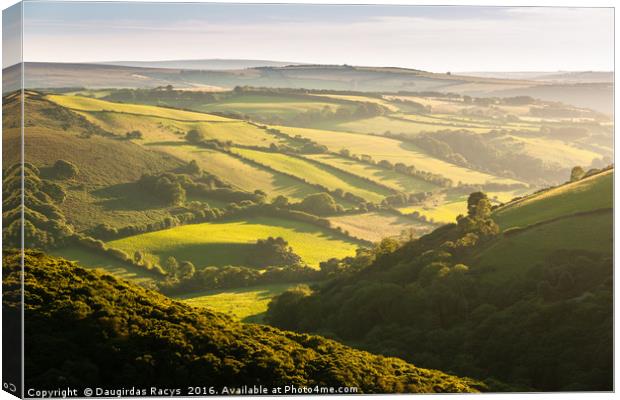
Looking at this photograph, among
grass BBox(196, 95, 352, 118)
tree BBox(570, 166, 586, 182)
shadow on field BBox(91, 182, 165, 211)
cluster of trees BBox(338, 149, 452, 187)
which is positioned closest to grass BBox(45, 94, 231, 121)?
grass BBox(196, 95, 352, 118)

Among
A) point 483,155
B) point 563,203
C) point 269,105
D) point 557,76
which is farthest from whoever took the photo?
point 269,105

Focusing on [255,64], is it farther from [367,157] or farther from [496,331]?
[496,331]

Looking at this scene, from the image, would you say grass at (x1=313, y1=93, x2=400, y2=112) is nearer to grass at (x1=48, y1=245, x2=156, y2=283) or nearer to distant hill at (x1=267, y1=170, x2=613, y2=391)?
distant hill at (x1=267, y1=170, x2=613, y2=391)

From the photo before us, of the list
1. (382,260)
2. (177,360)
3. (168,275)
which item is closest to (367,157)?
(382,260)

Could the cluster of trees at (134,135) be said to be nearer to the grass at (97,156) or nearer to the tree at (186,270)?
the grass at (97,156)

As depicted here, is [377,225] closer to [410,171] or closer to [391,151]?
[410,171]

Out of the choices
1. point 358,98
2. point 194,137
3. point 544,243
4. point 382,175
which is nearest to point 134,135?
point 194,137

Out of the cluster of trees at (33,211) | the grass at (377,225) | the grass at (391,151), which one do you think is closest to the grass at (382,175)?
the grass at (391,151)
